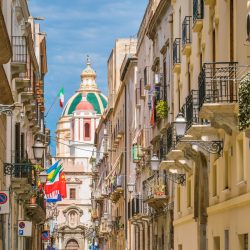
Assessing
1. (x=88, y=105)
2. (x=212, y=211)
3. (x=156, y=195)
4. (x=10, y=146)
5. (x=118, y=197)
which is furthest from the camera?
(x=88, y=105)

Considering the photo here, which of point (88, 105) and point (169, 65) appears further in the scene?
point (88, 105)

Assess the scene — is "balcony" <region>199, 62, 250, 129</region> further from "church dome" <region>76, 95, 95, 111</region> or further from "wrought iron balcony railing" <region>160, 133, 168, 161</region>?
"church dome" <region>76, 95, 95, 111</region>

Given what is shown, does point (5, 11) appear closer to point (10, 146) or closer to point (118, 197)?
point (10, 146)

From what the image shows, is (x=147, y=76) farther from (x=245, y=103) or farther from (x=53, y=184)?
(x=245, y=103)

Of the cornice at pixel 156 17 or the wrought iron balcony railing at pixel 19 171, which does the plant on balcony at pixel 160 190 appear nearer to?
the wrought iron balcony railing at pixel 19 171

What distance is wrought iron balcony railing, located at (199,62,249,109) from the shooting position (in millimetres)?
21370

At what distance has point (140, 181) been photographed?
55.3m

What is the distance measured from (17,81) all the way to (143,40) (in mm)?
19585

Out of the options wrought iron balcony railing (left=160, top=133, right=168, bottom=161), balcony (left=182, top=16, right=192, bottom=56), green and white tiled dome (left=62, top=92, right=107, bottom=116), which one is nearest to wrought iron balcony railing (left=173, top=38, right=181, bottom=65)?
balcony (left=182, top=16, right=192, bottom=56)

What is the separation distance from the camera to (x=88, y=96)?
6673 inches

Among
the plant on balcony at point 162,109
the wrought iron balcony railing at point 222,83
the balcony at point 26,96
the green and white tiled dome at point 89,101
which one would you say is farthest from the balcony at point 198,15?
the green and white tiled dome at point 89,101

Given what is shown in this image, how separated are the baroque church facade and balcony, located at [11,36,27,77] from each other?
112478mm

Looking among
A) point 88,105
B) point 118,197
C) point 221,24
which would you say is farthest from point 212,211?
point 88,105

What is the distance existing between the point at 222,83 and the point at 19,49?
581 inches
